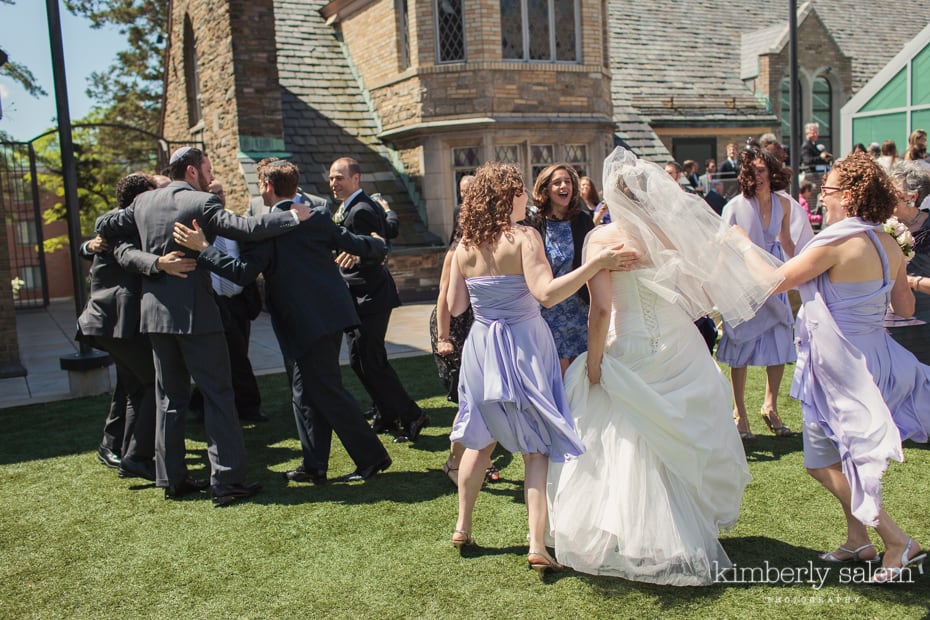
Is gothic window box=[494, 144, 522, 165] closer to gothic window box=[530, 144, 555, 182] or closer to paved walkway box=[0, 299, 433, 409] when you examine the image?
gothic window box=[530, 144, 555, 182]

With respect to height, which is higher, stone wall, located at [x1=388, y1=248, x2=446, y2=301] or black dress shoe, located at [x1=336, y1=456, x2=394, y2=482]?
stone wall, located at [x1=388, y1=248, x2=446, y2=301]

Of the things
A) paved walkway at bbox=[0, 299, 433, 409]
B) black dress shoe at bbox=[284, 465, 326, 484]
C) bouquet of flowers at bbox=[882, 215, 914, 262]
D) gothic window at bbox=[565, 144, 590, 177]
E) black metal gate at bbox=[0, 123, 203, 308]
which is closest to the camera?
bouquet of flowers at bbox=[882, 215, 914, 262]

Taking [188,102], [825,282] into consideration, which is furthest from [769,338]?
[188,102]

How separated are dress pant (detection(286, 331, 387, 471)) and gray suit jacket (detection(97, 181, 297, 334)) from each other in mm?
636

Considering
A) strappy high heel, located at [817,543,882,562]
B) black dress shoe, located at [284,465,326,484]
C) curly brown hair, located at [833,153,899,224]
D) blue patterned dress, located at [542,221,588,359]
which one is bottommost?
strappy high heel, located at [817,543,882,562]

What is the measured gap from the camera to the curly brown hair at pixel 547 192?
5086mm

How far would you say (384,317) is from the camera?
6.42 meters

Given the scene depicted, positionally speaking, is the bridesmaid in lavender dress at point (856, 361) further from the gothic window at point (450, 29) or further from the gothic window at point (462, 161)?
the gothic window at point (450, 29)

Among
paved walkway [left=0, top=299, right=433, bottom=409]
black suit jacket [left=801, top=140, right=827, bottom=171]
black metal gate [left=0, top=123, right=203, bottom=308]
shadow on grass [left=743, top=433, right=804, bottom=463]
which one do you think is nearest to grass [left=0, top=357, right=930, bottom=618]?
shadow on grass [left=743, top=433, right=804, bottom=463]

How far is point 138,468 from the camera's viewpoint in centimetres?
571

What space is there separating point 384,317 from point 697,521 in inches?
125

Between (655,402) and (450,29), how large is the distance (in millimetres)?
13265

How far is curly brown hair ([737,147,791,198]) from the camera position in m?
6.15

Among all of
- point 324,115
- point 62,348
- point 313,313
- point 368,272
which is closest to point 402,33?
point 324,115
